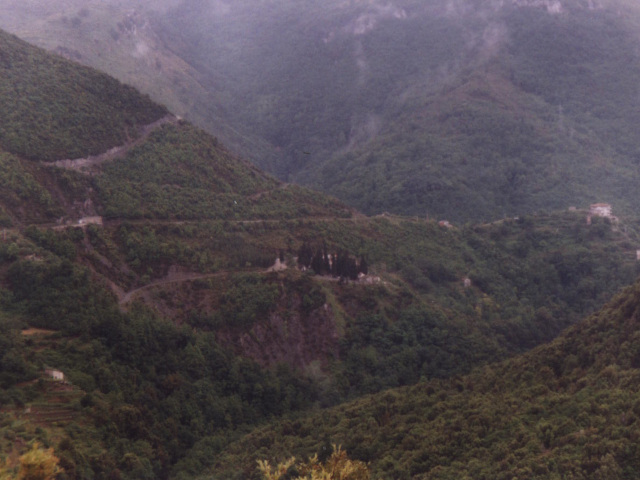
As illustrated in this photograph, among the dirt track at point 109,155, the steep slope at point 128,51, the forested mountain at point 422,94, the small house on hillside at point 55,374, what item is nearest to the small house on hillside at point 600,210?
the forested mountain at point 422,94

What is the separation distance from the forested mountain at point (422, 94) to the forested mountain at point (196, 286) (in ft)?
90.1

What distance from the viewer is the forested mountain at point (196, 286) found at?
1300 inches

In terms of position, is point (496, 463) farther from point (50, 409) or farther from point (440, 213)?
point (440, 213)

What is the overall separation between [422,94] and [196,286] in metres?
96.9

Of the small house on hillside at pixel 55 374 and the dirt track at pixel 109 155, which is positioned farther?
the dirt track at pixel 109 155

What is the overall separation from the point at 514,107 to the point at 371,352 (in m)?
82.3

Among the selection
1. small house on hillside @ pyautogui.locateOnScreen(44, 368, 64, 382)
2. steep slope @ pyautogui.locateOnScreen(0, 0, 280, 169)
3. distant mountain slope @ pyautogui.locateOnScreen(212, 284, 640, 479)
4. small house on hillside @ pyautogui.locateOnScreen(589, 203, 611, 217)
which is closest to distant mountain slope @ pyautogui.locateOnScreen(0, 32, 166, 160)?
small house on hillside @ pyautogui.locateOnScreen(44, 368, 64, 382)

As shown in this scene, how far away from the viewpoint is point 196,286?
154 ft

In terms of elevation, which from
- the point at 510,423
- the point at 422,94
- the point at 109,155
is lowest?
the point at 510,423

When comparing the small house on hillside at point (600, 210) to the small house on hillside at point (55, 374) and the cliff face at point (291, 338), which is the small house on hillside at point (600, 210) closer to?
the cliff face at point (291, 338)

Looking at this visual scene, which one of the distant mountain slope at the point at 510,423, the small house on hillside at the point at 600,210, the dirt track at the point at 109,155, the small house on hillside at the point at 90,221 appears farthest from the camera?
the small house on hillside at the point at 600,210

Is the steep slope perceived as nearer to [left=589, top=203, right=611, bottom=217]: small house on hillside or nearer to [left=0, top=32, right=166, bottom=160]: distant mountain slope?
[left=0, top=32, right=166, bottom=160]: distant mountain slope

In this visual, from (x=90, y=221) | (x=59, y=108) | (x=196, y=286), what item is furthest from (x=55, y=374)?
(x=59, y=108)

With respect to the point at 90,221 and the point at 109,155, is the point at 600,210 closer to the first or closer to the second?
the point at 109,155
